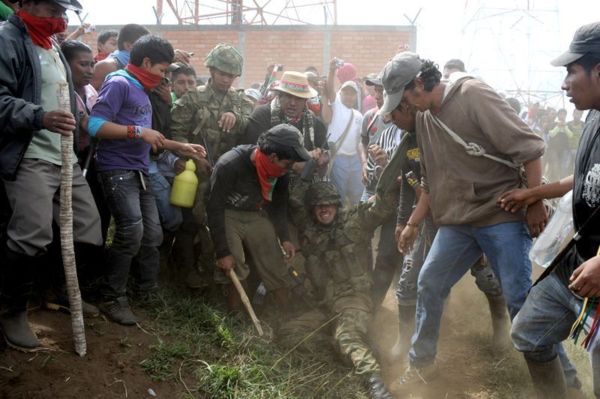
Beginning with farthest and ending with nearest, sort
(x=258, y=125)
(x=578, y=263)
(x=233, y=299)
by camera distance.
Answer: (x=258, y=125) < (x=233, y=299) < (x=578, y=263)

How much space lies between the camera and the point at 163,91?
4.89m

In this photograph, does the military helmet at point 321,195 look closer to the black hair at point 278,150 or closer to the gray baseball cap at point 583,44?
the black hair at point 278,150

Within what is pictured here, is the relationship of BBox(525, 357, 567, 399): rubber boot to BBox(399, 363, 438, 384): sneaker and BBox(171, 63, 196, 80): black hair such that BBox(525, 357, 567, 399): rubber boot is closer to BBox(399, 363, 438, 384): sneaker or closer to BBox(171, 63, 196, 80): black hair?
BBox(399, 363, 438, 384): sneaker

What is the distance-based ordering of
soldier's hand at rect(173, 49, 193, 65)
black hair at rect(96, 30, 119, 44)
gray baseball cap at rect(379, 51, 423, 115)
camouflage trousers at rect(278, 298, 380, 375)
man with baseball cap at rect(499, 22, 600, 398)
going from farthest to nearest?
black hair at rect(96, 30, 119, 44) → soldier's hand at rect(173, 49, 193, 65) → camouflage trousers at rect(278, 298, 380, 375) → gray baseball cap at rect(379, 51, 423, 115) → man with baseball cap at rect(499, 22, 600, 398)

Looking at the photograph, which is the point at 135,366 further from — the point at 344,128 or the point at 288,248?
the point at 344,128

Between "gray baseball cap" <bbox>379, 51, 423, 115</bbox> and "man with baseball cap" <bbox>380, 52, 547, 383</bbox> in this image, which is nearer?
"man with baseball cap" <bbox>380, 52, 547, 383</bbox>

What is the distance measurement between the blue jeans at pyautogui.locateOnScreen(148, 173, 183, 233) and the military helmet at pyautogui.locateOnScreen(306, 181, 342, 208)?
1.27 meters

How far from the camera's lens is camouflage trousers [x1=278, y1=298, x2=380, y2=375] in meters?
4.59

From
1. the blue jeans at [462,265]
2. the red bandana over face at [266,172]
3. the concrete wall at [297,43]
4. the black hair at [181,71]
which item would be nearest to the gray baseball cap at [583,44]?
the blue jeans at [462,265]

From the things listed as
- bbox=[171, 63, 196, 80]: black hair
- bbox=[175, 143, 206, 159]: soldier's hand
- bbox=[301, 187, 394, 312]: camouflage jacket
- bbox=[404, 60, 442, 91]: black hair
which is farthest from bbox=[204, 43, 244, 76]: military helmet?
bbox=[404, 60, 442, 91]: black hair

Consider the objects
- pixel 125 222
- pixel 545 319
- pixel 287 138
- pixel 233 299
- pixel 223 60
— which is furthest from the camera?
pixel 223 60

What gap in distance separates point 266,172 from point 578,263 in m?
2.66

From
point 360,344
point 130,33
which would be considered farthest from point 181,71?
point 360,344

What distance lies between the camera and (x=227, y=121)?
17.0 feet
